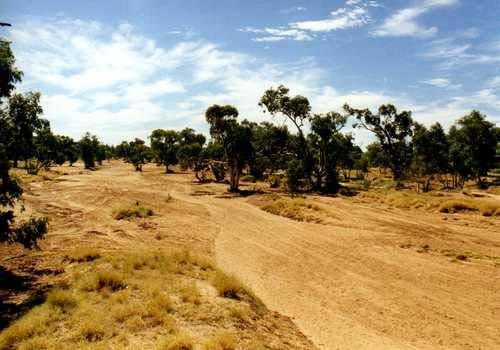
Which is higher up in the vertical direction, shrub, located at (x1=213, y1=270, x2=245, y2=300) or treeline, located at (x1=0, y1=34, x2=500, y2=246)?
treeline, located at (x1=0, y1=34, x2=500, y2=246)

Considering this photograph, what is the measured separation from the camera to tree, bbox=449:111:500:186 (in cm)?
6081

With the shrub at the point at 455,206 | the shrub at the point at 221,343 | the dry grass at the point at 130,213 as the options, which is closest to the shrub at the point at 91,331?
the shrub at the point at 221,343

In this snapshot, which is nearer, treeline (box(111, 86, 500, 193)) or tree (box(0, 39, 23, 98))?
tree (box(0, 39, 23, 98))

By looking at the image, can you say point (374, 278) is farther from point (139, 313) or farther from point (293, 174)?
point (293, 174)

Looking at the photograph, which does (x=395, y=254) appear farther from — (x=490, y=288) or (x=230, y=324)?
(x=230, y=324)

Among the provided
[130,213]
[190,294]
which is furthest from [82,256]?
[130,213]

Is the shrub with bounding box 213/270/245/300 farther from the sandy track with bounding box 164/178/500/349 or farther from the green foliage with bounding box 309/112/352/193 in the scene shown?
the green foliage with bounding box 309/112/352/193

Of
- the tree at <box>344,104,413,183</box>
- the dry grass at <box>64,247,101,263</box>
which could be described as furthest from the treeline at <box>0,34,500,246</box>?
the dry grass at <box>64,247,101,263</box>

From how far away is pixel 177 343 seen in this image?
938 cm

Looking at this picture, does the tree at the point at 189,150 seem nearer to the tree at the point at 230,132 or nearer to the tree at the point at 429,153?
the tree at the point at 230,132

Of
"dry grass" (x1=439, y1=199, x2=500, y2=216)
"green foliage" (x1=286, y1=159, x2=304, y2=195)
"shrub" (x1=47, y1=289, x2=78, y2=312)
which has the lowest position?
"shrub" (x1=47, y1=289, x2=78, y2=312)

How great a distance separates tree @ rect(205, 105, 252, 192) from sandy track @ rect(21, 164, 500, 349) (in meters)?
16.5

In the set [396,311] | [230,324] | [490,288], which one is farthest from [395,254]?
[230,324]

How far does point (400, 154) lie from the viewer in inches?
2773
